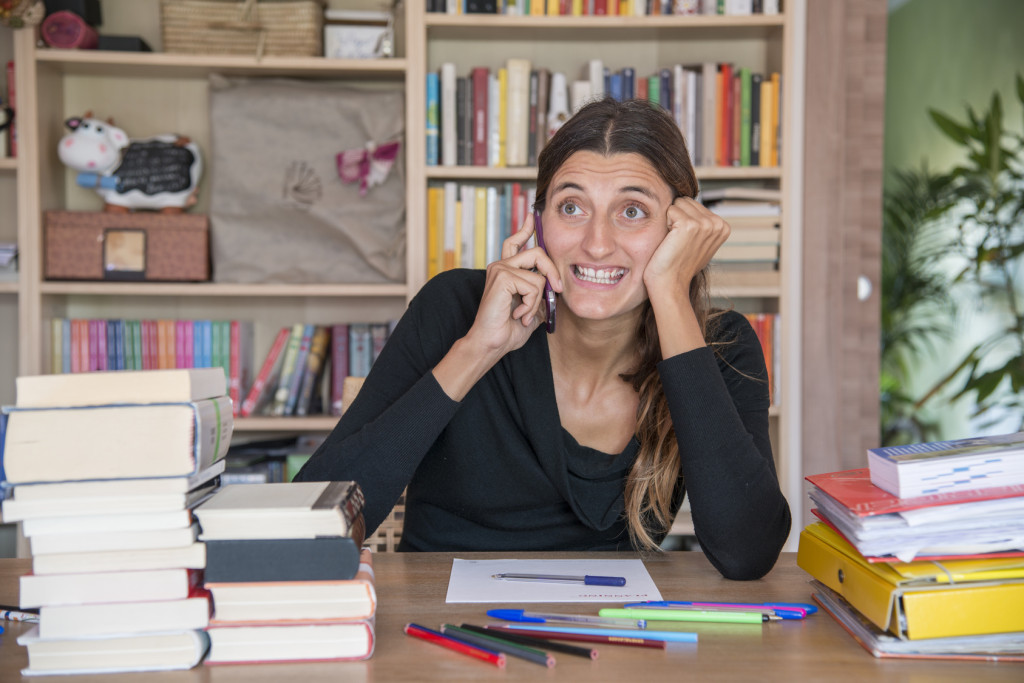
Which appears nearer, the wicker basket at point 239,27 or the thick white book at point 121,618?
the thick white book at point 121,618

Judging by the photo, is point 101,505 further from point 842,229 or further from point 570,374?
point 842,229

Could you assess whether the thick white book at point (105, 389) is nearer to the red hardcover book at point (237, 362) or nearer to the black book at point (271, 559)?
the black book at point (271, 559)

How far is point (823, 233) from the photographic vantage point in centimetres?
251

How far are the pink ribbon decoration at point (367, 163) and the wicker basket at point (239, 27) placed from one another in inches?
13.1

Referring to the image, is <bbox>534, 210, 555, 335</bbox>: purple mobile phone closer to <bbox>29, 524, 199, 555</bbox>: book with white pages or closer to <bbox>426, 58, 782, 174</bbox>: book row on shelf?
<bbox>29, 524, 199, 555</bbox>: book with white pages

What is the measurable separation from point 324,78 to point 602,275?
1701 mm

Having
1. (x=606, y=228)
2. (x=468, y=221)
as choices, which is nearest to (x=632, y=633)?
(x=606, y=228)

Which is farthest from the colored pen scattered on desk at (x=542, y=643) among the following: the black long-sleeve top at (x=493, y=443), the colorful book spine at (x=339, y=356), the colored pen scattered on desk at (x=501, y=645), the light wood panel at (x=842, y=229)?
the light wood panel at (x=842, y=229)

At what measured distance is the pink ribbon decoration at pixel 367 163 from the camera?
8.22 feet

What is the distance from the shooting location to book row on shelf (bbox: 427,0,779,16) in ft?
8.12

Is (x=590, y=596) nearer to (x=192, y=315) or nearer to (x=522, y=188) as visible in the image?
(x=522, y=188)

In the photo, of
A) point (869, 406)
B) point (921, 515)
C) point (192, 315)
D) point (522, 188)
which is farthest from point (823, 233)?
point (192, 315)

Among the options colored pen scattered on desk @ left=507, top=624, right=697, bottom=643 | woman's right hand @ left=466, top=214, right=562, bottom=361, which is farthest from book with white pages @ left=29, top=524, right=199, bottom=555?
woman's right hand @ left=466, top=214, right=562, bottom=361

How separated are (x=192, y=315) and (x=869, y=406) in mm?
2238
